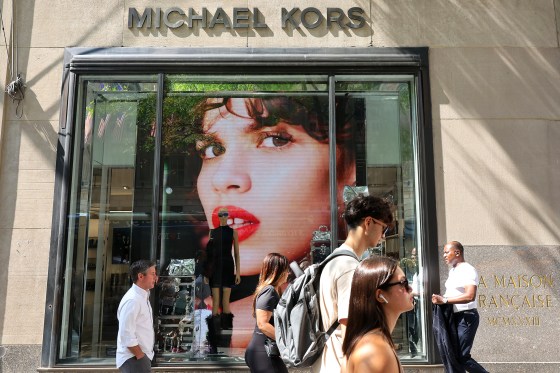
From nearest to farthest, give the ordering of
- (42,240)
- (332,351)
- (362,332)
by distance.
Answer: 1. (362,332)
2. (332,351)
3. (42,240)

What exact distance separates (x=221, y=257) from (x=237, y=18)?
11.2 ft

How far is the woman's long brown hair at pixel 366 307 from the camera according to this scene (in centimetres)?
244

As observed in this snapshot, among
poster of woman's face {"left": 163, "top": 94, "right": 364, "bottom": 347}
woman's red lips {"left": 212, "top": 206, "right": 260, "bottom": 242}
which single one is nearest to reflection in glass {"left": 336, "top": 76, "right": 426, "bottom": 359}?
poster of woman's face {"left": 163, "top": 94, "right": 364, "bottom": 347}

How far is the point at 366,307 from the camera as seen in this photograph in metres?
2.46

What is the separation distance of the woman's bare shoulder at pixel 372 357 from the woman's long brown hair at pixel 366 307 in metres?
0.04

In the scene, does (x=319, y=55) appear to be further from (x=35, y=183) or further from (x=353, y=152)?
(x=35, y=183)

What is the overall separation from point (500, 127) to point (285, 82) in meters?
3.03

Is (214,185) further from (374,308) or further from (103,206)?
(374,308)

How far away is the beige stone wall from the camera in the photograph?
7.48m

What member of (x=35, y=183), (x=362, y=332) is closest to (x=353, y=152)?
(x=35, y=183)

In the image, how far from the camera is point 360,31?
8039 millimetres

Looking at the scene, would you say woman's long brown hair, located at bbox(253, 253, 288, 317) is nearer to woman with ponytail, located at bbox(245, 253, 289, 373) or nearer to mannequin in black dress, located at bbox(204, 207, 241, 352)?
woman with ponytail, located at bbox(245, 253, 289, 373)

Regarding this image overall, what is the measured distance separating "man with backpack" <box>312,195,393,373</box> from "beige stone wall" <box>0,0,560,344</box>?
4.36m

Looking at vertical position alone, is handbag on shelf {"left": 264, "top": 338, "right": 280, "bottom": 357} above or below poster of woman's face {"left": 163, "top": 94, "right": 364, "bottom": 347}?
below
